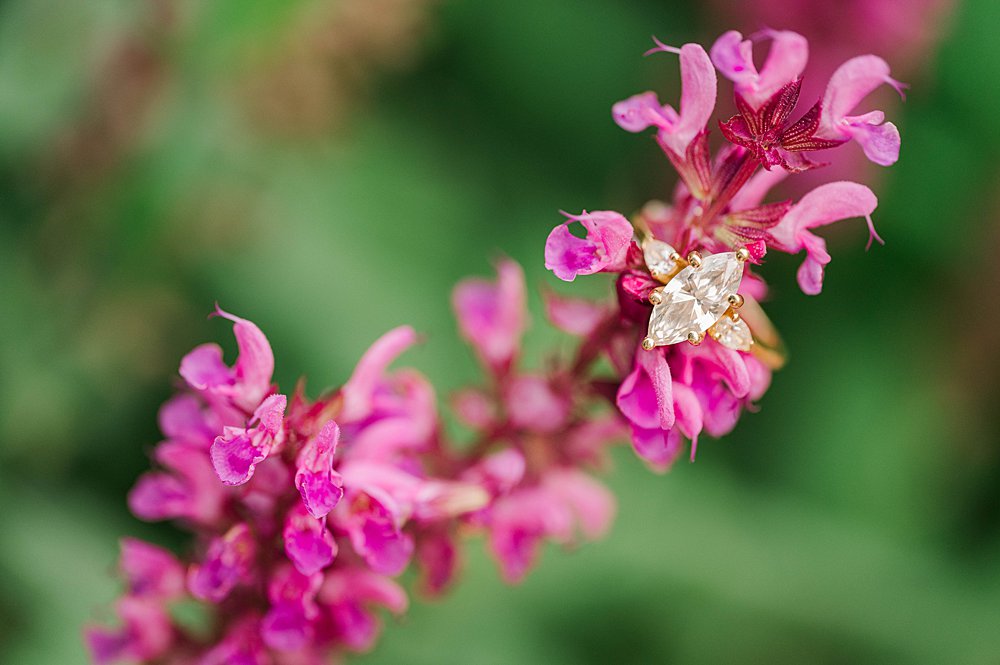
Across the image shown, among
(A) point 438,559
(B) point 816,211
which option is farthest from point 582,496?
(B) point 816,211

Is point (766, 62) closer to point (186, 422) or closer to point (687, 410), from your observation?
point (687, 410)

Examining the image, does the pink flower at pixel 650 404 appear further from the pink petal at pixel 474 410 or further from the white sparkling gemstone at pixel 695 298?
the pink petal at pixel 474 410

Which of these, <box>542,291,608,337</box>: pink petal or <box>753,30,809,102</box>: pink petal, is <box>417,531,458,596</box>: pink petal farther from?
<box>753,30,809,102</box>: pink petal

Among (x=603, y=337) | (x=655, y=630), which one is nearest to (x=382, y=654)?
(x=655, y=630)

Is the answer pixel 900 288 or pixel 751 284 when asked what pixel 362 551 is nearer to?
pixel 751 284

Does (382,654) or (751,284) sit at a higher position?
(751,284)

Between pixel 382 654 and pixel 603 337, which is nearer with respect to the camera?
pixel 603 337

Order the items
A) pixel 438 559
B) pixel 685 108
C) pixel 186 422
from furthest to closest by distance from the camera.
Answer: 1. pixel 438 559
2. pixel 186 422
3. pixel 685 108
